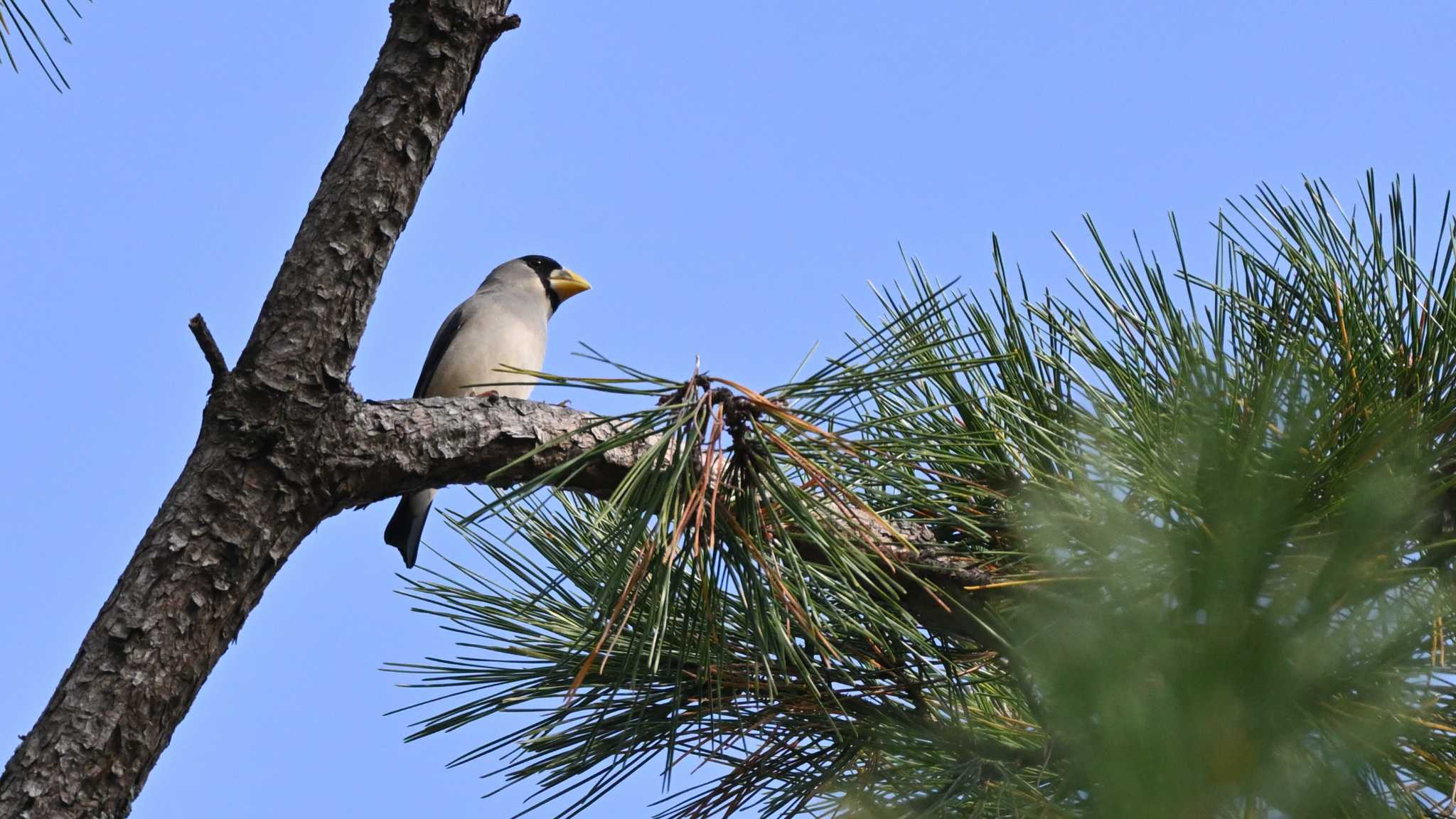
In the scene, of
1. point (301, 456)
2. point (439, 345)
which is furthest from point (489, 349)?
point (301, 456)

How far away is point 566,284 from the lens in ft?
19.8

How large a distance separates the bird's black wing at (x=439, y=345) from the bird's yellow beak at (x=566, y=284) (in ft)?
2.95

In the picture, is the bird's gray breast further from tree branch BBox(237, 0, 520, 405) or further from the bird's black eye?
tree branch BBox(237, 0, 520, 405)

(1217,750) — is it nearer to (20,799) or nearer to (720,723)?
(720,723)

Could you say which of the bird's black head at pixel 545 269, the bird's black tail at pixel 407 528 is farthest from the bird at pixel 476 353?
the bird's black head at pixel 545 269

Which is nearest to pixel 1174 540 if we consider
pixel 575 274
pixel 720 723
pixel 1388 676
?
pixel 1388 676

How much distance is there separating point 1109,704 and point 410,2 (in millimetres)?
1894

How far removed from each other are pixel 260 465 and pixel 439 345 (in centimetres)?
300

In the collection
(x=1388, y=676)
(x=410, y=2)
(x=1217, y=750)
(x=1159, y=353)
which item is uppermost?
(x=410, y=2)

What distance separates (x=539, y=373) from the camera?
1823 millimetres

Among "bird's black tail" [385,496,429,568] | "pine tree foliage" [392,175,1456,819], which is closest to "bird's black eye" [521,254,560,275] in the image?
"bird's black tail" [385,496,429,568]

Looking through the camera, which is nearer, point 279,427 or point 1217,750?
point 1217,750

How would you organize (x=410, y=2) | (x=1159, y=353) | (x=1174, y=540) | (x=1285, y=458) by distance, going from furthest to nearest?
(x=410, y=2)
(x=1159, y=353)
(x=1285, y=458)
(x=1174, y=540)

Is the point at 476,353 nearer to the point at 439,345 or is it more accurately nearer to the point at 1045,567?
the point at 439,345
